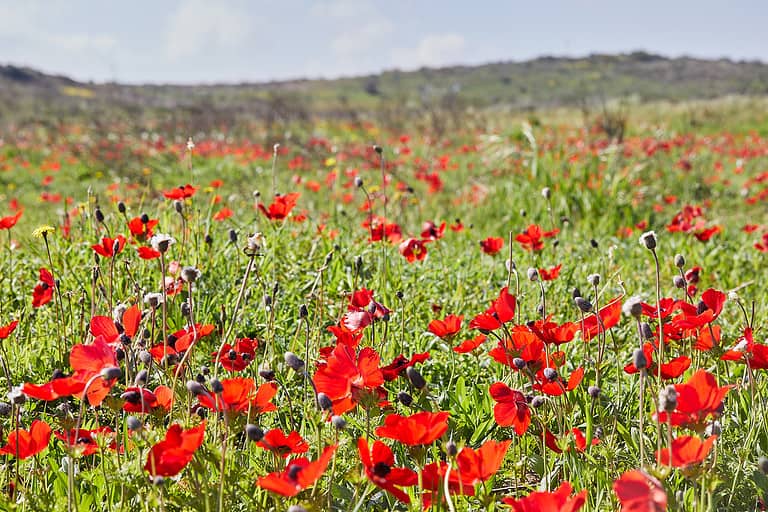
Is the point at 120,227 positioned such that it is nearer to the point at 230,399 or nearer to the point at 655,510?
the point at 230,399

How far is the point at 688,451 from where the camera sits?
1.11 m

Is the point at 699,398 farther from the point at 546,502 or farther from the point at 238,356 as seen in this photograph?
the point at 238,356

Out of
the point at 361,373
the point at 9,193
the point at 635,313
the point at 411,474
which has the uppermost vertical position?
the point at 635,313

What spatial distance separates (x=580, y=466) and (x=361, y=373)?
0.55 meters

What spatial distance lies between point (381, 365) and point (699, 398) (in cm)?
102

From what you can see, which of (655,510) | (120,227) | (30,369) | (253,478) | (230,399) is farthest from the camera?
(120,227)

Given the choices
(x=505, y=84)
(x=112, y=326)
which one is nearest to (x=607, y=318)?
(x=112, y=326)

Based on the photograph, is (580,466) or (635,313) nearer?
(635,313)

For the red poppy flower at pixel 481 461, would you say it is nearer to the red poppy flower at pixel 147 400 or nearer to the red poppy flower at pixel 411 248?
the red poppy flower at pixel 147 400

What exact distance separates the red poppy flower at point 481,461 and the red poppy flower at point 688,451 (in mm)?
260

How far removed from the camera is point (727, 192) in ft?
25.4

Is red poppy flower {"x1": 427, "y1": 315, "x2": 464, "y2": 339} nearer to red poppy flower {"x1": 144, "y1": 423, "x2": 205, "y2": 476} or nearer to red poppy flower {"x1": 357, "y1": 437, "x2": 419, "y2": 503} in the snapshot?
red poppy flower {"x1": 357, "y1": 437, "x2": 419, "y2": 503}

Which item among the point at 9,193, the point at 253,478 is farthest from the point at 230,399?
the point at 9,193

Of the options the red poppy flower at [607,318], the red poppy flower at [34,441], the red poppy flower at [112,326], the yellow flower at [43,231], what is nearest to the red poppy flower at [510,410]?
the red poppy flower at [607,318]
